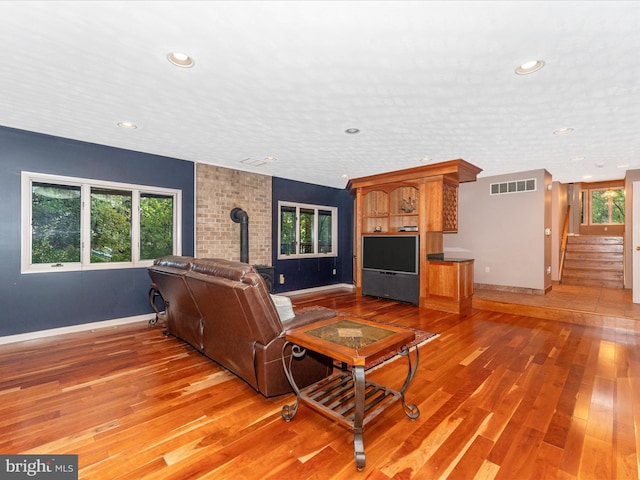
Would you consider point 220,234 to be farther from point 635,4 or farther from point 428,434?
point 635,4

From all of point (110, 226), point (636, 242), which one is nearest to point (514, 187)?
point (636, 242)

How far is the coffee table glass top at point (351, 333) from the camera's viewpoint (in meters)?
1.91

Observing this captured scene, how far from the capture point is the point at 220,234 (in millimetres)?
5457

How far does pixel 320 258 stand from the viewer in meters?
7.24

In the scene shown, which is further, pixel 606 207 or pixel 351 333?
pixel 606 207

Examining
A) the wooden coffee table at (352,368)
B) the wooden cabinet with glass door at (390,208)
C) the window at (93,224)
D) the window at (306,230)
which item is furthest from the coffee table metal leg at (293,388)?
the window at (306,230)

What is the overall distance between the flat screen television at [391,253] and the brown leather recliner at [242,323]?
3462 mm

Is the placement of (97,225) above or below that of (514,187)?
below

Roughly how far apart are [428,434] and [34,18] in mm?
3470

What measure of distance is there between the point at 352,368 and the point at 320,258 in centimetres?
513

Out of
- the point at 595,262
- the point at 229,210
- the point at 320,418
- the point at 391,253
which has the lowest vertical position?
the point at 320,418

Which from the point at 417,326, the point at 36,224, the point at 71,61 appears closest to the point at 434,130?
the point at 417,326

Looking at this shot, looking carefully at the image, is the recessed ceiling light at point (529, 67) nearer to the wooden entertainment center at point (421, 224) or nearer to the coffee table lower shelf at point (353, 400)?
the coffee table lower shelf at point (353, 400)

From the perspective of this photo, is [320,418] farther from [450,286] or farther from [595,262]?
[595,262]
